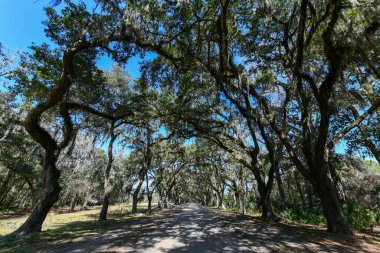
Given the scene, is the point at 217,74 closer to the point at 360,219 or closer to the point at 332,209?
the point at 332,209

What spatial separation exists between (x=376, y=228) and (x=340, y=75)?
8248 millimetres

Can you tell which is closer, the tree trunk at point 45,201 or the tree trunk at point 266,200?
the tree trunk at point 45,201

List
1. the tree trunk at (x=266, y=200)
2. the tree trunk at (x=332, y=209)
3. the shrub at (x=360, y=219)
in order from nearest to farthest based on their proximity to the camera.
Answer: the tree trunk at (x=332, y=209) < the shrub at (x=360, y=219) < the tree trunk at (x=266, y=200)

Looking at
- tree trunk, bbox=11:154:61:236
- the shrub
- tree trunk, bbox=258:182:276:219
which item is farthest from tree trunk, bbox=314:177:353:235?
tree trunk, bbox=11:154:61:236

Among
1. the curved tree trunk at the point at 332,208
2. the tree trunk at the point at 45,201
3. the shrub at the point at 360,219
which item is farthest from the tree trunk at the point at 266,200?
the tree trunk at the point at 45,201

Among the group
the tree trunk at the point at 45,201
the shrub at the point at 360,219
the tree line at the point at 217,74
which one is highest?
the tree line at the point at 217,74

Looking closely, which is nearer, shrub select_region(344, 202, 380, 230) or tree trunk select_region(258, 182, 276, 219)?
shrub select_region(344, 202, 380, 230)

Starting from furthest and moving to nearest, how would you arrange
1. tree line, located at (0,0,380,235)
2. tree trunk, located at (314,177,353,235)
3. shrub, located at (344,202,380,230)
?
1. shrub, located at (344,202,380,230)
2. tree trunk, located at (314,177,353,235)
3. tree line, located at (0,0,380,235)

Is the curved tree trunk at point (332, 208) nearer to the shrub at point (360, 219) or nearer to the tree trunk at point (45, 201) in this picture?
the shrub at point (360, 219)

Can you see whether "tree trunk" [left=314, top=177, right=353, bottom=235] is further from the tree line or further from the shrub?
the shrub

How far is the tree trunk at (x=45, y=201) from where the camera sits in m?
8.18

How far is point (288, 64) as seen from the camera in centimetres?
880

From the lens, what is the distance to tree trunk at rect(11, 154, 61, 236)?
26.8 ft

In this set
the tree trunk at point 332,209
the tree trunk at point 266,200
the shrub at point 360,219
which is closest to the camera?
the tree trunk at point 332,209
